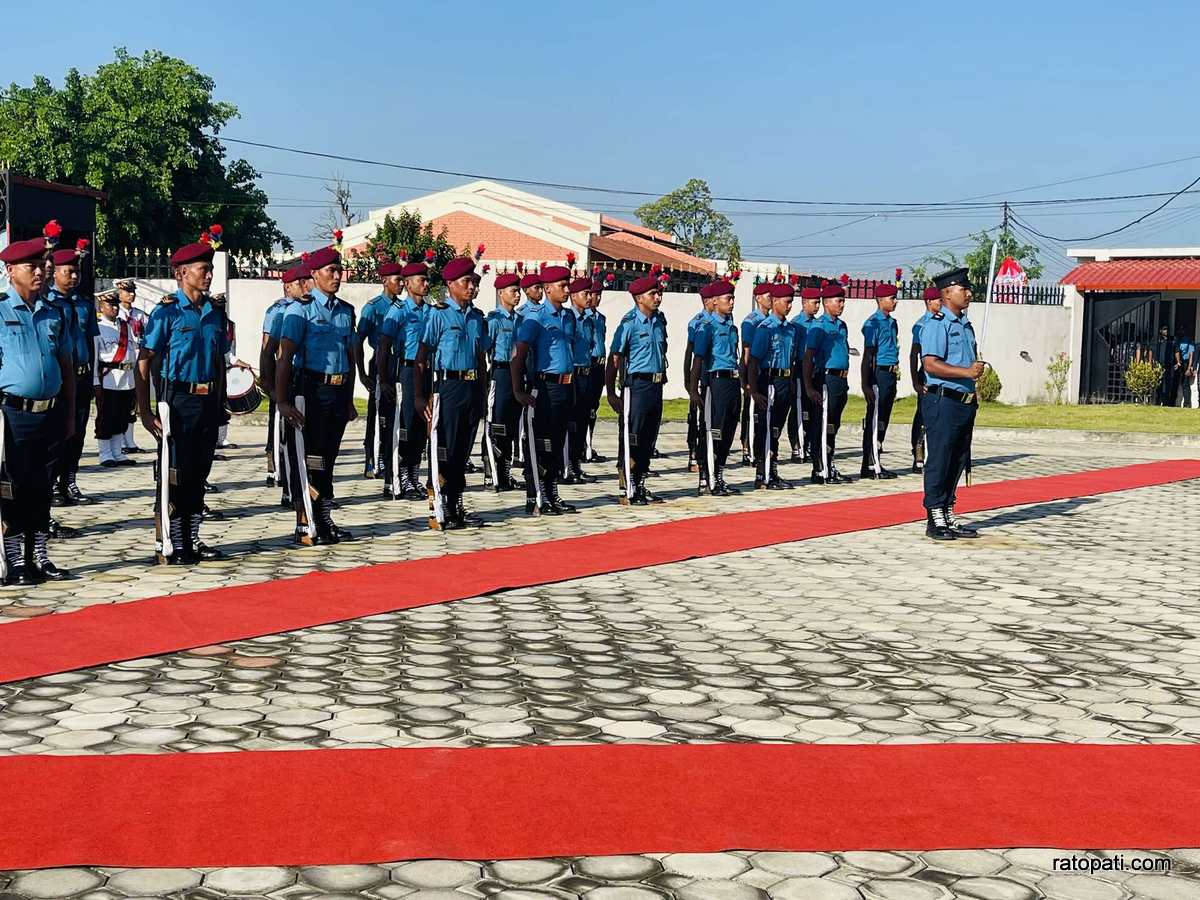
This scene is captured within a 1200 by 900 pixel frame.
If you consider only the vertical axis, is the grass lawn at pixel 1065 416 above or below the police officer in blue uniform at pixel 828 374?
below

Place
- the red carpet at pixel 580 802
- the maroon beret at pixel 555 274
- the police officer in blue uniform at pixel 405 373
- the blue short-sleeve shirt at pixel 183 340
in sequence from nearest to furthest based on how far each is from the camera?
1. the red carpet at pixel 580 802
2. the blue short-sleeve shirt at pixel 183 340
3. the maroon beret at pixel 555 274
4. the police officer in blue uniform at pixel 405 373

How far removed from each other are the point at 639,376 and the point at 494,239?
38333mm

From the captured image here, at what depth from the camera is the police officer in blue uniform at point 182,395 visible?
8.88m

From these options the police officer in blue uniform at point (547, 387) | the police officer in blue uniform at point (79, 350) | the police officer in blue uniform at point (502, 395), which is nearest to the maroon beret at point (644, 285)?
the police officer in blue uniform at point (547, 387)

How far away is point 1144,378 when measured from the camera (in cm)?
3084

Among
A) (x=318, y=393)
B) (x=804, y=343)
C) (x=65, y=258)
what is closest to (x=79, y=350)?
(x=65, y=258)

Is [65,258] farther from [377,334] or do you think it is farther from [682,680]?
[682,680]

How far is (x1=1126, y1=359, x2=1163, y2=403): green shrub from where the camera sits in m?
30.8

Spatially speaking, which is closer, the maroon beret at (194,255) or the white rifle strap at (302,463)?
the maroon beret at (194,255)

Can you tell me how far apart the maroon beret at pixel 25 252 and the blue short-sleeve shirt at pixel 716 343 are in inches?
260

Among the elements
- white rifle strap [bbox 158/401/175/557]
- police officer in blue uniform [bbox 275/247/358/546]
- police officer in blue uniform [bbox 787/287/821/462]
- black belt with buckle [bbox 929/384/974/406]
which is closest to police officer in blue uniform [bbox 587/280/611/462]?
police officer in blue uniform [bbox 787/287/821/462]

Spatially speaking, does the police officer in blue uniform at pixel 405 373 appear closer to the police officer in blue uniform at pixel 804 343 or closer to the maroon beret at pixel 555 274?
the maroon beret at pixel 555 274

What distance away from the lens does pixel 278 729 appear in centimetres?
508

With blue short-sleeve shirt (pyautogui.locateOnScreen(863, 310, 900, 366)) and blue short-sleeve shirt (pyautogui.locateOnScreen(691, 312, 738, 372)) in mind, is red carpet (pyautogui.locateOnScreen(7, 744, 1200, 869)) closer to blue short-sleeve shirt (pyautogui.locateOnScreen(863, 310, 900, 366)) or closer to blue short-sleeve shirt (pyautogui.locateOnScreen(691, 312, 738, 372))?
blue short-sleeve shirt (pyautogui.locateOnScreen(691, 312, 738, 372))
